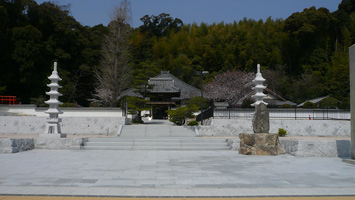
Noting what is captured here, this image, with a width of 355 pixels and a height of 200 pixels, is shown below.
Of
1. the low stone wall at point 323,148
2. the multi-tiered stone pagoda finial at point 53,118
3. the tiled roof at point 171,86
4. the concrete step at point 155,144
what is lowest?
the concrete step at point 155,144

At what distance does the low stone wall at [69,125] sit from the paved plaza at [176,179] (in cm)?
1038

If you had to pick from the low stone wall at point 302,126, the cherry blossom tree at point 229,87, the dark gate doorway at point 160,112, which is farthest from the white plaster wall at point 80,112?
the cherry blossom tree at point 229,87

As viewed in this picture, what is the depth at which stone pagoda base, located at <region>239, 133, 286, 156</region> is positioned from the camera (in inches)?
404

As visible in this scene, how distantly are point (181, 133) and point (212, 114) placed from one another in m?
3.08

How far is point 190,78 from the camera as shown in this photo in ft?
142

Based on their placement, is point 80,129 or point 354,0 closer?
point 80,129

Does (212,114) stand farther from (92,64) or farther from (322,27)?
(322,27)

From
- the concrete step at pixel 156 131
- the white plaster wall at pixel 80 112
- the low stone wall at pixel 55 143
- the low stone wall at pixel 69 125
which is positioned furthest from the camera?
the white plaster wall at pixel 80 112

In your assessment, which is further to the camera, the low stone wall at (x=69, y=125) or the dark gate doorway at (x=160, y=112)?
the dark gate doorway at (x=160, y=112)

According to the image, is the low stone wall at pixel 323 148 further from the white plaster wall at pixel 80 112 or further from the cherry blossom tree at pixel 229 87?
the cherry blossom tree at pixel 229 87

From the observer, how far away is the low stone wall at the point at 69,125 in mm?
18516

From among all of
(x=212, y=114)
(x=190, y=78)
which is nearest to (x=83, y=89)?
(x=190, y=78)

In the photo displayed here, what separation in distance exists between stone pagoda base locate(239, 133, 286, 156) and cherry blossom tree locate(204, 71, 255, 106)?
78.7 ft

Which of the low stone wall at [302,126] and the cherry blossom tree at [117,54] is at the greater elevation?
the cherry blossom tree at [117,54]
